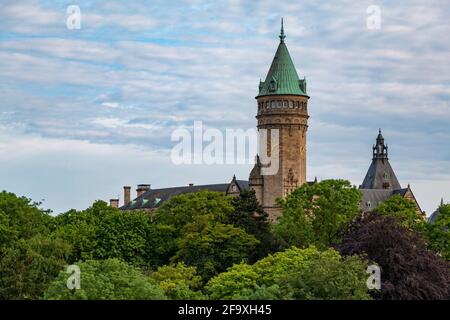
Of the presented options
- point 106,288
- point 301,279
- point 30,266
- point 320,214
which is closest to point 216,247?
point 320,214

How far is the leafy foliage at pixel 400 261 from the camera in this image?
60.2m

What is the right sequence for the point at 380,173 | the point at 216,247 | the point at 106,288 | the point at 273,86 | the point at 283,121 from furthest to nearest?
the point at 380,173
the point at 283,121
the point at 273,86
the point at 216,247
the point at 106,288

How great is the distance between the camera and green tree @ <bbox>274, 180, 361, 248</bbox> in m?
90.8

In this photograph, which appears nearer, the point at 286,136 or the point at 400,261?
the point at 400,261

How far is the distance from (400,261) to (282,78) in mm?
89079

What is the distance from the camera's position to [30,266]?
71.4 metres

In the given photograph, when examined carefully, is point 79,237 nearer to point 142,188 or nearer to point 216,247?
point 216,247

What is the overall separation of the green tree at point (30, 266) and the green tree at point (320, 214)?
763 inches

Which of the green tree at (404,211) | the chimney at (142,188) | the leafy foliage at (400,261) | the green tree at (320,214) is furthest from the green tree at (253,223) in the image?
the chimney at (142,188)

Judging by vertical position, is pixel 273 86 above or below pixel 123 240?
above

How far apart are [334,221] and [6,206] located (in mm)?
24830

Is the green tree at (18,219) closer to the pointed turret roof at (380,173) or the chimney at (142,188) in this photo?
the pointed turret roof at (380,173)

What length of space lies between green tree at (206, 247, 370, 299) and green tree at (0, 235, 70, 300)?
10645 millimetres
